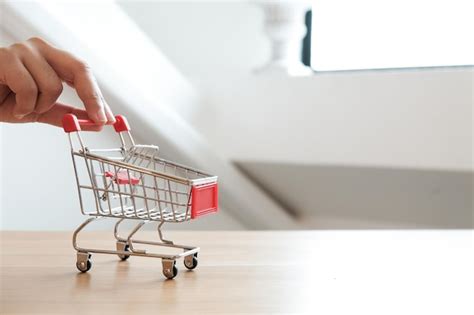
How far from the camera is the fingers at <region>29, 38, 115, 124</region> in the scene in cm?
75

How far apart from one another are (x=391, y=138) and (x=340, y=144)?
0.14 meters

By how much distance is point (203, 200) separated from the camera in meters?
0.73

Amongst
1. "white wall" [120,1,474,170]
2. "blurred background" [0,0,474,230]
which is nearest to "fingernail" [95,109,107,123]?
"blurred background" [0,0,474,230]

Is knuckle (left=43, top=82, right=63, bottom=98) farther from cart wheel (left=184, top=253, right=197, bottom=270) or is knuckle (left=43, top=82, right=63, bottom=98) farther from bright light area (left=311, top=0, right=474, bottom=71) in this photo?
bright light area (left=311, top=0, right=474, bottom=71)

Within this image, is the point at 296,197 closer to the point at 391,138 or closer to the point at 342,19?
the point at 391,138

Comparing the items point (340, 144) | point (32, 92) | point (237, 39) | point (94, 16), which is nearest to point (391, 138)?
point (340, 144)

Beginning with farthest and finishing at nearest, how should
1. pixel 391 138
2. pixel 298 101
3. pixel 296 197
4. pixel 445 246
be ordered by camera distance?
pixel 296 197 < pixel 298 101 < pixel 391 138 < pixel 445 246

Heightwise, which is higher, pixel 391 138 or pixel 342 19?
pixel 342 19

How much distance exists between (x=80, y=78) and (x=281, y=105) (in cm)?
114

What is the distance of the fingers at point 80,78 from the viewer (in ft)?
2.47

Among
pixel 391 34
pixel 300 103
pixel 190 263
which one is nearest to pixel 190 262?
pixel 190 263

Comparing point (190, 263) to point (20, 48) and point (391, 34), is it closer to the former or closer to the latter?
point (20, 48)

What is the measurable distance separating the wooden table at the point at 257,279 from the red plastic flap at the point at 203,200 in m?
0.08

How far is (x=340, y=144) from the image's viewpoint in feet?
5.86
